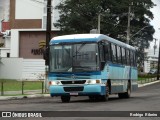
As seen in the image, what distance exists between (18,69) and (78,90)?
4383 centimetres

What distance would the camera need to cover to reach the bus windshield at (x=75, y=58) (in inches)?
943

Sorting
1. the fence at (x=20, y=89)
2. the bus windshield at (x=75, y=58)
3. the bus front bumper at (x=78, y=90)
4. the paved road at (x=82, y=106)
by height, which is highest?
the bus windshield at (x=75, y=58)

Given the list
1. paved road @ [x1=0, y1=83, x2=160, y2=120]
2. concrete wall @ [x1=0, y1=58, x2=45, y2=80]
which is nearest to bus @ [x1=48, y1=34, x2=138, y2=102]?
paved road @ [x1=0, y1=83, x2=160, y2=120]

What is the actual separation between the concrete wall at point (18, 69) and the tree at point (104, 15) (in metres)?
11.0

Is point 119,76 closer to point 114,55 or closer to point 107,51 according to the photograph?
point 114,55

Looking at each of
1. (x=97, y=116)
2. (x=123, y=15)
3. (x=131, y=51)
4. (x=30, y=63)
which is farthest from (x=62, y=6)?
(x=97, y=116)

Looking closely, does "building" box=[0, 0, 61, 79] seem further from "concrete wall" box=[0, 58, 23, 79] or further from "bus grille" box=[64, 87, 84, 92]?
"bus grille" box=[64, 87, 84, 92]

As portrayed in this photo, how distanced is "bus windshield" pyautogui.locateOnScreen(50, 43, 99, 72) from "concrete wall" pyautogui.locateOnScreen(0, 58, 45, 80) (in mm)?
42046

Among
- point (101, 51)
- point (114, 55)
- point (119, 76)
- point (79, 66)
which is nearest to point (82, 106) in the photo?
point (79, 66)

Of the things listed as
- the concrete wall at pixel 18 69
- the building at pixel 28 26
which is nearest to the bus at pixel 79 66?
the concrete wall at pixel 18 69

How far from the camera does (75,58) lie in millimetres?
23984

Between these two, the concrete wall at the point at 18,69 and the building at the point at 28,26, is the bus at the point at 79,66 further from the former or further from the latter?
the building at the point at 28,26

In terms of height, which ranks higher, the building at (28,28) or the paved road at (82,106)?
the building at (28,28)

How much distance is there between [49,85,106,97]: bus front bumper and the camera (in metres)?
23.8
